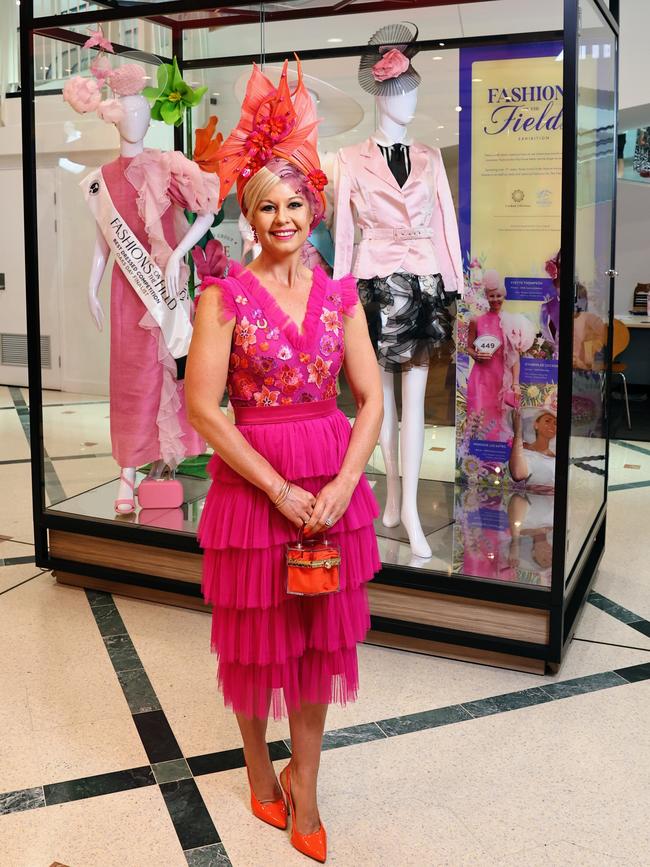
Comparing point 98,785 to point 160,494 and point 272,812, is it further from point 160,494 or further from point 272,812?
point 160,494

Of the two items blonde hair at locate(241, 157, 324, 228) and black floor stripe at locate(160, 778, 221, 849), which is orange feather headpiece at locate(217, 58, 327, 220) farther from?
black floor stripe at locate(160, 778, 221, 849)

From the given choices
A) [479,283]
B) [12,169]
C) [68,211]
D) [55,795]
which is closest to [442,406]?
[479,283]

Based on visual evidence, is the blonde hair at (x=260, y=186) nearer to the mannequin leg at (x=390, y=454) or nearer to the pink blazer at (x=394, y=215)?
the pink blazer at (x=394, y=215)

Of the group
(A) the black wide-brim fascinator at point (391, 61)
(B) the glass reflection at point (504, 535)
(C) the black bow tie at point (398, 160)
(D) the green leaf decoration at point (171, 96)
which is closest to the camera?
(B) the glass reflection at point (504, 535)

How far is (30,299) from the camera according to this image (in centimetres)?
365

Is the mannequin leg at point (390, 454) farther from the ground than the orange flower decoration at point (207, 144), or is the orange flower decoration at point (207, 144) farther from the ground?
the orange flower decoration at point (207, 144)

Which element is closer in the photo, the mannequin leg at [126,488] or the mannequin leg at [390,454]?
the mannequin leg at [390,454]

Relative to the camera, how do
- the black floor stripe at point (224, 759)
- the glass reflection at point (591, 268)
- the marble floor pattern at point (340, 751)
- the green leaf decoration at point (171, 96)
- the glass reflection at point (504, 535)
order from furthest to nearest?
the green leaf decoration at point (171, 96)
the glass reflection at point (504, 535)
the glass reflection at point (591, 268)
the black floor stripe at point (224, 759)
the marble floor pattern at point (340, 751)

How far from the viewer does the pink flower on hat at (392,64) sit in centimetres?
320

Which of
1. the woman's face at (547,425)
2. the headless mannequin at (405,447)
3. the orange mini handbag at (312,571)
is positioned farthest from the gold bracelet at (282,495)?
the headless mannequin at (405,447)

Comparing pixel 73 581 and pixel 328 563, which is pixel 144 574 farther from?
pixel 328 563

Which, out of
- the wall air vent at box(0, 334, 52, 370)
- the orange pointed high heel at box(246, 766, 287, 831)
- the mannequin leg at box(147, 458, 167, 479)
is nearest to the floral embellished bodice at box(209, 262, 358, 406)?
the orange pointed high heel at box(246, 766, 287, 831)

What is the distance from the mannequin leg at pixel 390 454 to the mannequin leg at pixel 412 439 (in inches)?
1.1

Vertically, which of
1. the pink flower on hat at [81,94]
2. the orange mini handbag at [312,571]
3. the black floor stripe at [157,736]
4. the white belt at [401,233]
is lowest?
the black floor stripe at [157,736]
